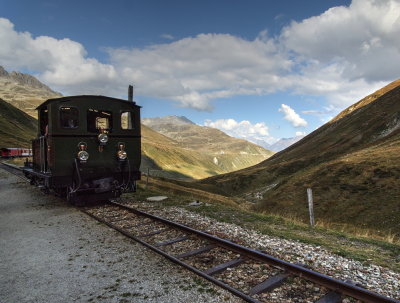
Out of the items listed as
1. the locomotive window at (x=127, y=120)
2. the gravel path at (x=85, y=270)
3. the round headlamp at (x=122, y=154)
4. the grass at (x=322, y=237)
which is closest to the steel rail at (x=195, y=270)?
the gravel path at (x=85, y=270)

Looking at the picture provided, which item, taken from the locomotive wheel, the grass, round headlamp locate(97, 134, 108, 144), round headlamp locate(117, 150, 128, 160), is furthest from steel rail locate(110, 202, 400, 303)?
the locomotive wheel

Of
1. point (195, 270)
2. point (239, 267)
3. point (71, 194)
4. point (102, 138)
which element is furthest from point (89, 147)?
point (239, 267)

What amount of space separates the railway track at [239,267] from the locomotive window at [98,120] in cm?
510

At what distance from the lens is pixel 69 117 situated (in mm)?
13070

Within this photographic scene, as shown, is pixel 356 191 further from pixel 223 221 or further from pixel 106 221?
pixel 106 221

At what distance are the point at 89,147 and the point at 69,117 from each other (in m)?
1.59

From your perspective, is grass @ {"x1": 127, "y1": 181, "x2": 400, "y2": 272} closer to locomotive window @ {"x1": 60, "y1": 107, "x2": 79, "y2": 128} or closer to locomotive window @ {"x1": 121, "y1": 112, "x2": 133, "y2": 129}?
locomotive window @ {"x1": 121, "y1": 112, "x2": 133, "y2": 129}

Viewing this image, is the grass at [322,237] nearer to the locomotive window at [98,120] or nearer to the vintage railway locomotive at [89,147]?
the vintage railway locomotive at [89,147]

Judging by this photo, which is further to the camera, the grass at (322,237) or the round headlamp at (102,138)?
the round headlamp at (102,138)

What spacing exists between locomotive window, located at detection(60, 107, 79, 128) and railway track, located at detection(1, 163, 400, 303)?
198 inches

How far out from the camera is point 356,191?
32.0 metres

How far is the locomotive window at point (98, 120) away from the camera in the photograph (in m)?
13.6

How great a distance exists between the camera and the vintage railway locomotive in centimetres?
1271

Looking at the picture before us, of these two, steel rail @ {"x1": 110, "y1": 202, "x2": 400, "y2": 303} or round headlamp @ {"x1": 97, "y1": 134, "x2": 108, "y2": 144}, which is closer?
steel rail @ {"x1": 110, "y1": 202, "x2": 400, "y2": 303}
